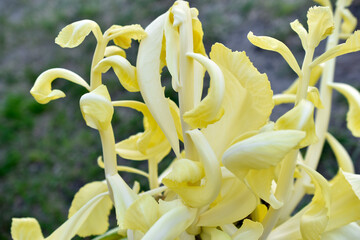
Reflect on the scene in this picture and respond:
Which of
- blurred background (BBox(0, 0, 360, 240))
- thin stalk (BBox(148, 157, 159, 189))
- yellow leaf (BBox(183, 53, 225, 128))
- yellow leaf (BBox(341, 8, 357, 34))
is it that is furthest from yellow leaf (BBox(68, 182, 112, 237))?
blurred background (BBox(0, 0, 360, 240))

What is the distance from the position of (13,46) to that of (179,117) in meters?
1.45

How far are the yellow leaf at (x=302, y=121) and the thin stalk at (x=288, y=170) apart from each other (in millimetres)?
35

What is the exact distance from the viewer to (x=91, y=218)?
1.34 feet

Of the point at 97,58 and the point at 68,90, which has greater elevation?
the point at 97,58

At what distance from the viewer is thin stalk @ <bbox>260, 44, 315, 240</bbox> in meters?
0.31

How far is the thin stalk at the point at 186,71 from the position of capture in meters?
0.32

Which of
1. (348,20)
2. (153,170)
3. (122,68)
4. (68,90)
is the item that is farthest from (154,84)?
(68,90)

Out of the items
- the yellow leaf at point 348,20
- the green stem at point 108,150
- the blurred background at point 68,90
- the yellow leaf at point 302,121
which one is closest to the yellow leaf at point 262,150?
the yellow leaf at point 302,121

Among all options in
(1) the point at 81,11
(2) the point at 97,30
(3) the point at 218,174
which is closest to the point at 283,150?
(3) the point at 218,174

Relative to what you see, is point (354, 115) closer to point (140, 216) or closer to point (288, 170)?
point (288, 170)

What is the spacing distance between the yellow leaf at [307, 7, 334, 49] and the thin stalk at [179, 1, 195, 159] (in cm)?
9

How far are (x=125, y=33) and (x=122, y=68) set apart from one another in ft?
0.11

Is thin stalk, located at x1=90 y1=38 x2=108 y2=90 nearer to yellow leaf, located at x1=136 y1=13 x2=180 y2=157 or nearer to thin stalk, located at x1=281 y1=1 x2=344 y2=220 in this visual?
yellow leaf, located at x1=136 y1=13 x2=180 y2=157

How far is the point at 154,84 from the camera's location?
344mm
